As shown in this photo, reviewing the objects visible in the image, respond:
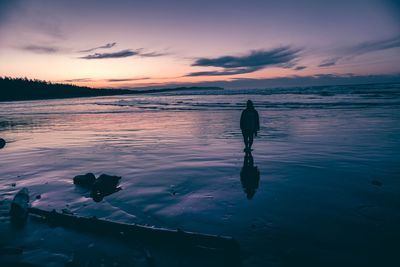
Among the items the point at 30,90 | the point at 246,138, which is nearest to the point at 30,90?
the point at 30,90

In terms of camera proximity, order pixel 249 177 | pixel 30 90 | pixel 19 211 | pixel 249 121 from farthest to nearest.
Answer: pixel 30 90 < pixel 249 121 < pixel 249 177 < pixel 19 211

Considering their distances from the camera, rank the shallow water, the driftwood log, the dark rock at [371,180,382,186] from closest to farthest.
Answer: the driftwood log < the shallow water < the dark rock at [371,180,382,186]

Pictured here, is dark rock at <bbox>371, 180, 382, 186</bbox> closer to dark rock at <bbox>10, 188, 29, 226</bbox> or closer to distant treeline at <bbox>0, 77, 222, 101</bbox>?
dark rock at <bbox>10, 188, 29, 226</bbox>

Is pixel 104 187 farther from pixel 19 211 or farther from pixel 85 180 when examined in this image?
pixel 19 211

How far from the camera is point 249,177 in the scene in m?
8.45

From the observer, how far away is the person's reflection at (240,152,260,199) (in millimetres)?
7387

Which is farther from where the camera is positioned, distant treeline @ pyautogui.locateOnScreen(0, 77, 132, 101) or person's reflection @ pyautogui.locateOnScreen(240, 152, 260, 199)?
distant treeline @ pyautogui.locateOnScreen(0, 77, 132, 101)

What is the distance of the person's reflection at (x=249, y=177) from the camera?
7.39 metres

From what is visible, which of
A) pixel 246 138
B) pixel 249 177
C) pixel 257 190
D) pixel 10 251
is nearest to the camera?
pixel 10 251

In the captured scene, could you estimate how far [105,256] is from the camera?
446 centimetres

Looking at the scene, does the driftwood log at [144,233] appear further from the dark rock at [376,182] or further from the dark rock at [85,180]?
the dark rock at [376,182]

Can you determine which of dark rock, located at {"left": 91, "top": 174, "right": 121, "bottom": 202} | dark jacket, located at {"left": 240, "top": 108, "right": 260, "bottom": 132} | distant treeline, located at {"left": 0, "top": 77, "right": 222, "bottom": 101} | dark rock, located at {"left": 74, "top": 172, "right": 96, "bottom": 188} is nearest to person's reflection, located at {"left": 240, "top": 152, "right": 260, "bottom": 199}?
dark jacket, located at {"left": 240, "top": 108, "right": 260, "bottom": 132}

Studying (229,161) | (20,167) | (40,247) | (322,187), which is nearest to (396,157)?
(322,187)

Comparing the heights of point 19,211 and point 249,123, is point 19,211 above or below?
below
